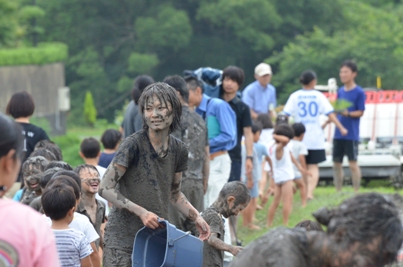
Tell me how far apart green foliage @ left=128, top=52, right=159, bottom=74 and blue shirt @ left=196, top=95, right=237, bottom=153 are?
151 ft

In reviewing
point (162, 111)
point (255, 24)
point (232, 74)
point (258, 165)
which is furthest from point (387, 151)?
point (255, 24)

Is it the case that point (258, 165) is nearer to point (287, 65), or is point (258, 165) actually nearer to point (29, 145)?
point (29, 145)

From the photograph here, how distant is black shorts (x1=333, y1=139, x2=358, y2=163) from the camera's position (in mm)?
12516

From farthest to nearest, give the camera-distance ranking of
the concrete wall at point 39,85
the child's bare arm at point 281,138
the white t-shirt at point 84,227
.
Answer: the concrete wall at point 39,85
the child's bare arm at point 281,138
the white t-shirt at point 84,227

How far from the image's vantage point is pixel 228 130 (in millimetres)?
8539

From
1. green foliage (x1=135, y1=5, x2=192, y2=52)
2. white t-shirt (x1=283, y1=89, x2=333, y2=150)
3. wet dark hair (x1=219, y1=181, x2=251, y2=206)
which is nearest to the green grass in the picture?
white t-shirt (x1=283, y1=89, x2=333, y2=150)

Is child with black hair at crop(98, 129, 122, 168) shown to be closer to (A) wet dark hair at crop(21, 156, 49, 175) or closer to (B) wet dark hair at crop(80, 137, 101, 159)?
(B) wet dark hair at crop(80, 137, 101, 159)

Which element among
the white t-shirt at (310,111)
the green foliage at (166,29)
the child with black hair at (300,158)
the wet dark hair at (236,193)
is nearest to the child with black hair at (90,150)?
the wet dark hair at (236,193)

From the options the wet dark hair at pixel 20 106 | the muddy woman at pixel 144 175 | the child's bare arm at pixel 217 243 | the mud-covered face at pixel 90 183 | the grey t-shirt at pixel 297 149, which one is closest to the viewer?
the muddy woman at pixel 144 175

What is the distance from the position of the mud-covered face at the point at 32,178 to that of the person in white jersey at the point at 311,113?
620 cm

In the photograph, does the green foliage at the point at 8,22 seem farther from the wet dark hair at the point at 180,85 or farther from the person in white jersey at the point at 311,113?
the wet dark hair at the point at 180,85

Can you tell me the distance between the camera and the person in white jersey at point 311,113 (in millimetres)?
12312

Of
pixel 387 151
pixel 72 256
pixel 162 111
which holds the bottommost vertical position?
pixel 387 151

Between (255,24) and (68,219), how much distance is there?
4969 cm
